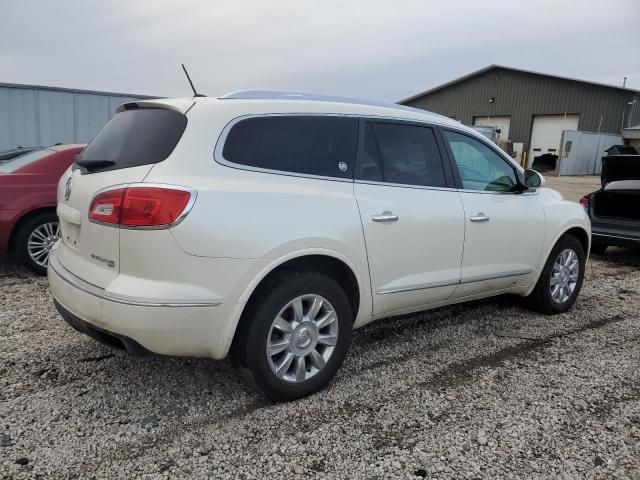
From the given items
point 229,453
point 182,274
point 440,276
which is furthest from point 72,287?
point 440,276

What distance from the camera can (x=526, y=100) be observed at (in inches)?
1217

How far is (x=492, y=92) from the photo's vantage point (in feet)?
108

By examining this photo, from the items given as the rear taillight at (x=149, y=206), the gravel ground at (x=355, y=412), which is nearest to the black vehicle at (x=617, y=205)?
the gravel ground at (x=355, y=412)

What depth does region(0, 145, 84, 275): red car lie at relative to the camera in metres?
5.48

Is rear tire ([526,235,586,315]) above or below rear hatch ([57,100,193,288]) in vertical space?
below

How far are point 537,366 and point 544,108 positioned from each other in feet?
98.5

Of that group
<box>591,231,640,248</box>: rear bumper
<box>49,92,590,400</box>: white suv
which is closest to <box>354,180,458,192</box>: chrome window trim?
<box>49,92,590,400</box>: white suv

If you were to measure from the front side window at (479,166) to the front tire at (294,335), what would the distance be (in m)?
1.50

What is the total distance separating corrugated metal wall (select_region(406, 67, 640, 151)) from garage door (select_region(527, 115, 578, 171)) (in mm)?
301

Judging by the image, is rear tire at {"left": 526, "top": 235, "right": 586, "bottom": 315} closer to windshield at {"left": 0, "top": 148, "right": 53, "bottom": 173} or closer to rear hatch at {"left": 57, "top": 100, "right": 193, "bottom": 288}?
rear hatch at {"left": 57, "top": 100, "right": 193, "bottom": 288}

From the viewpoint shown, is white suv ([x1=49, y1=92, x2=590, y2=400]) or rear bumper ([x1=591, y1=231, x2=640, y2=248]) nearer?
white suv ([x1=49, y1=92, x2=590, y2=400])

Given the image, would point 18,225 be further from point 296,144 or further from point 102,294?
point 296,144

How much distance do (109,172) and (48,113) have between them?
10.4 metres

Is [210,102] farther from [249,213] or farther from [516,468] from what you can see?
[516,468]
